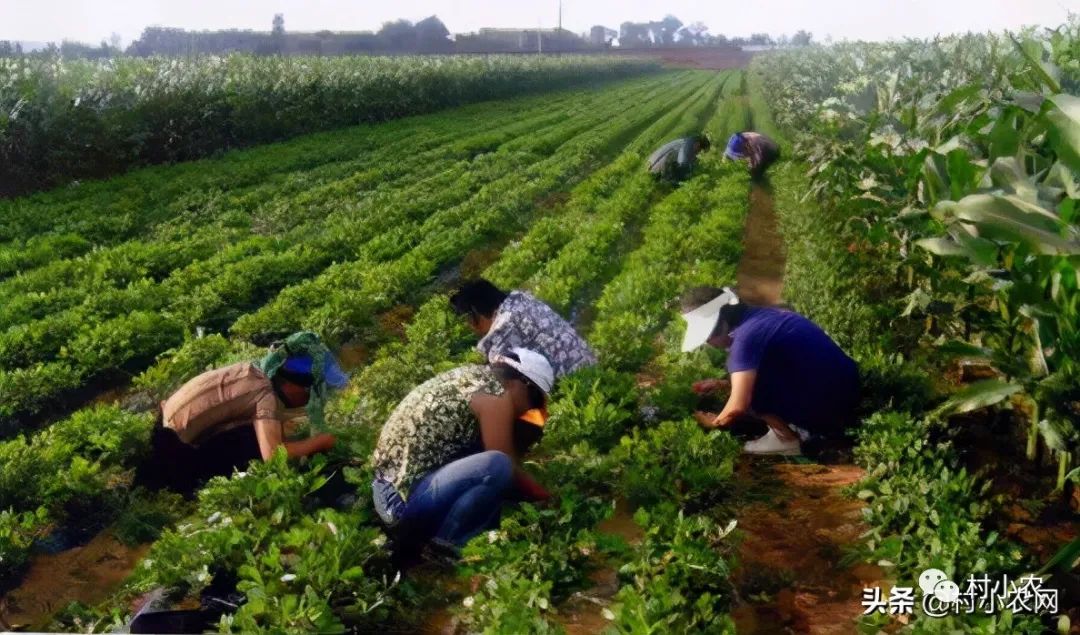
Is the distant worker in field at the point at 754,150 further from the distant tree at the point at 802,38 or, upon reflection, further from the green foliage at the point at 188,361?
the green foliage at the point at 188,361

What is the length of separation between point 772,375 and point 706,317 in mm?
381

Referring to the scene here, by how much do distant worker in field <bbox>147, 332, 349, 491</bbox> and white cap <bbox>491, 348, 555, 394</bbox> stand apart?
0.65 m

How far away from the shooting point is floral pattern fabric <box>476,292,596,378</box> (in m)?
3.03

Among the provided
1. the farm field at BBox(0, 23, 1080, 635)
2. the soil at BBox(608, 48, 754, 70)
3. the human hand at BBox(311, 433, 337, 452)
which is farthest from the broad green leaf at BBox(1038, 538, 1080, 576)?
the human hand at BBox(311, 433, 337, 452)

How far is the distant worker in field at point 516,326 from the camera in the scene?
9.96 ft

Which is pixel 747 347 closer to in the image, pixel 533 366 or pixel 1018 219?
pixel 533 366

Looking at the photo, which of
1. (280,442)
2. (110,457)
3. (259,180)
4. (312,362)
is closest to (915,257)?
(312,362)

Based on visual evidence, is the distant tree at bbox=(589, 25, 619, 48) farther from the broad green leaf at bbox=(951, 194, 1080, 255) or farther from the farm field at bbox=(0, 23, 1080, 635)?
the broad green leaf at bbox=(951, 194, 1080, 255)

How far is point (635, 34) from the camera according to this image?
11.1 feet

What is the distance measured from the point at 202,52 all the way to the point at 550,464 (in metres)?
2.20

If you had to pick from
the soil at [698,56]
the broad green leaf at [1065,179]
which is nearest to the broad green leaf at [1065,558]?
the broad green leaf at [1065,179]

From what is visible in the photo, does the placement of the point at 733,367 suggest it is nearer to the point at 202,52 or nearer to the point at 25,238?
the point at 202,52

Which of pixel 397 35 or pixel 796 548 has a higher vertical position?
pixel 397 35

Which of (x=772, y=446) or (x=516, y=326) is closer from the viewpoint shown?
(x=516, y=326)
